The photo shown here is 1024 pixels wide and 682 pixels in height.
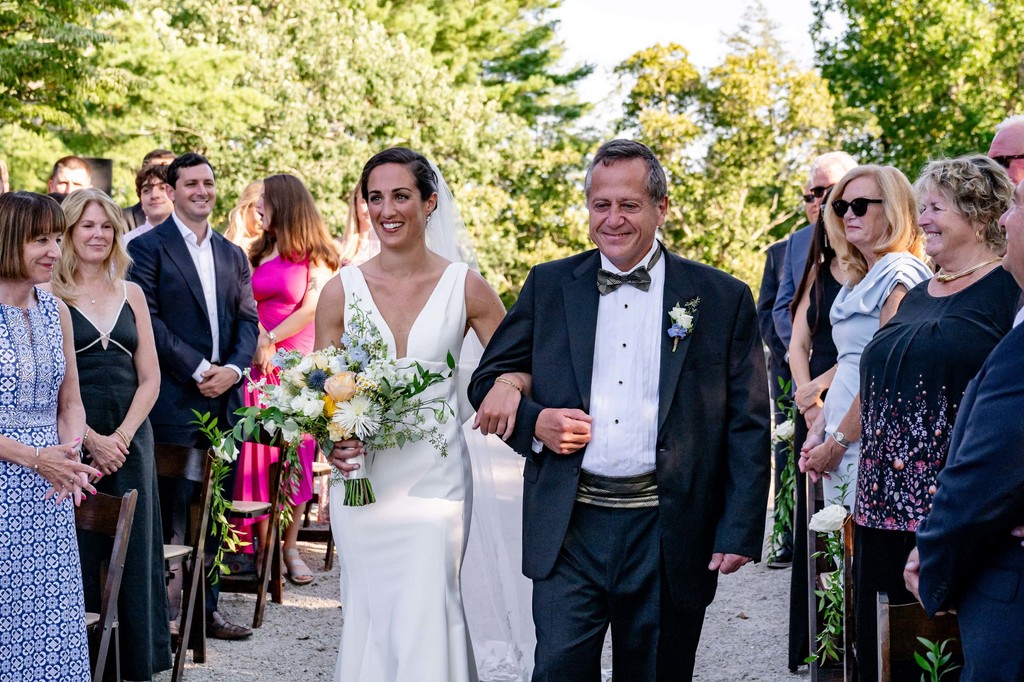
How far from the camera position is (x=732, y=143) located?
30359 millimetres

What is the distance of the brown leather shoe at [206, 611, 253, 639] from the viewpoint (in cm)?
784

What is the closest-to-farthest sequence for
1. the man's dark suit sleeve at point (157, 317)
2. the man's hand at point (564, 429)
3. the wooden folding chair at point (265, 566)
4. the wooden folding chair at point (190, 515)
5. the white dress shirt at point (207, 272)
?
the man's hand at point (564, 429), the wooden folding chair at point (190, 515), the man's dark suit sleeve at point (157, 317), the white dress shirt at point (207, 272), the wooden folding chair at point (265, 566)

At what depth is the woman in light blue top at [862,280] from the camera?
5.57 m

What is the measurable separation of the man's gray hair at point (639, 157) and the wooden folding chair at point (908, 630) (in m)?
1.62

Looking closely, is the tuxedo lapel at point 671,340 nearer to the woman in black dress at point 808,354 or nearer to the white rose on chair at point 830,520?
the white rose on chair at point 830,520

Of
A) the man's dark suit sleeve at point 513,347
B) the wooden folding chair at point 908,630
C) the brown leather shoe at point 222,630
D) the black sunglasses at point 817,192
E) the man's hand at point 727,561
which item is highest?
the black sunglasses at point 817,192

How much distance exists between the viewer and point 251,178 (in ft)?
83.6

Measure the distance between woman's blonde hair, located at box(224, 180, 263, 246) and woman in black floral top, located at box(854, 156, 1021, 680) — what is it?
6503mm

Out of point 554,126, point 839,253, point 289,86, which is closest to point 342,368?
point 839,253

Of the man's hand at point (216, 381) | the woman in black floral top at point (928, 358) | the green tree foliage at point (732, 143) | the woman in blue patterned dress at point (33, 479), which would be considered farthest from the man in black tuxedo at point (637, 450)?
the green tree foliage at point (732, 143)

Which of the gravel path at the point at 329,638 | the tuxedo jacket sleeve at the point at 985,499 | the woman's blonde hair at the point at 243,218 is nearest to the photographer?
the tuxedo jacket sleeve at the point at 985,499

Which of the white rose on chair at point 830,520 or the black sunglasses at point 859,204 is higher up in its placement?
the black sunglasses at point 859,204

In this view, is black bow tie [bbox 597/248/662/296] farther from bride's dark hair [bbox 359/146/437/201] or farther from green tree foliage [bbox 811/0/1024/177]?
green tree foliage [bbox 811/0/1024/177]

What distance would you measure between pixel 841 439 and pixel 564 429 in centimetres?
189
